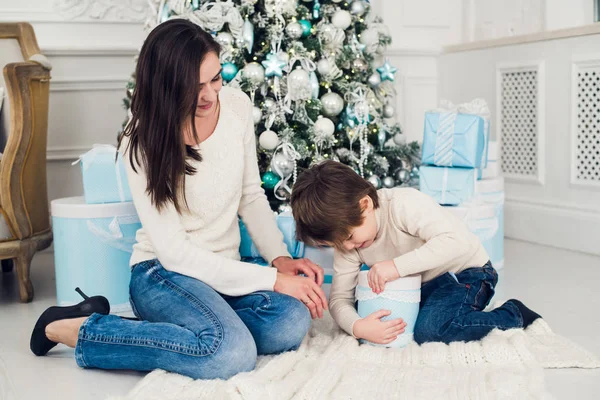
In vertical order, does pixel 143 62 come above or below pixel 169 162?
above

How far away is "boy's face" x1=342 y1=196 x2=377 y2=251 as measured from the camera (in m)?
1.87

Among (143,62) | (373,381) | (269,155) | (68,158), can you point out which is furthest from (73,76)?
(373,381)

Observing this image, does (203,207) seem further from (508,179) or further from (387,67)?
(508,179)

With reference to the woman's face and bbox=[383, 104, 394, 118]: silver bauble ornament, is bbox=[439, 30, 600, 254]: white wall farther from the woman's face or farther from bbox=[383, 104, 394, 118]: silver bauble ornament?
the woman's face

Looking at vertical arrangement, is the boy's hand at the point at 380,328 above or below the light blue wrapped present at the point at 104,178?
below

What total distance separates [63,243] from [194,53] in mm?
961

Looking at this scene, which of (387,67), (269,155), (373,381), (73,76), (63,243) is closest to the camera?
(373,381)

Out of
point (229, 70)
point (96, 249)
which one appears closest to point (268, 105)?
point (229, 70)

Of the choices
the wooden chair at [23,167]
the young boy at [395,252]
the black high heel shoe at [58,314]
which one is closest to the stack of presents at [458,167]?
the young boy at [395,252]

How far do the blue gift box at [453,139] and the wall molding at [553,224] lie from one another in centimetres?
71

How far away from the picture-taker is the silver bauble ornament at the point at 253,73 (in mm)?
2617

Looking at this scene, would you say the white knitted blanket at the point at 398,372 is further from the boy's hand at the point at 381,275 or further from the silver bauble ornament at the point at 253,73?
the silver bauble ornament at the point at 253,73

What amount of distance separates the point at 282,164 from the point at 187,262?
0.84 metres

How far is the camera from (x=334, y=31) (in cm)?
276
